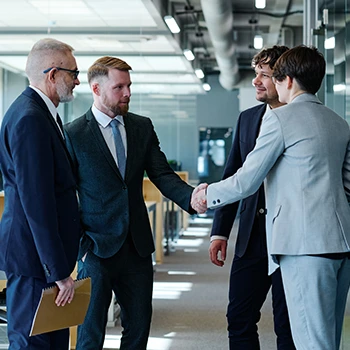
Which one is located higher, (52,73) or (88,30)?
(88,30)

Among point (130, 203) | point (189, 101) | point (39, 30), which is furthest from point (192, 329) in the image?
point (189, 101)

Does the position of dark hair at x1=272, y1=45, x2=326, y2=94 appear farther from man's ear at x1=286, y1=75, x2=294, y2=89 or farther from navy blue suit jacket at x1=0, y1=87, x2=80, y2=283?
navy blue suit jacket at x1=0, y1=87, x2=80, y2=283

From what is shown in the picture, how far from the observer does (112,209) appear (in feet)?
10.6

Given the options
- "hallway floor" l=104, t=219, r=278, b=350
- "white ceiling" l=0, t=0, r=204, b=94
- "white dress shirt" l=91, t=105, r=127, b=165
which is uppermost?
"white ceiling" l=0, t=0, r=204, b=94

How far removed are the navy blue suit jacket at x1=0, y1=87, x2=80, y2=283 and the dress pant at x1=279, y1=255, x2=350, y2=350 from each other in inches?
33.2

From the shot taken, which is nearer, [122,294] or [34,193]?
[34,193]

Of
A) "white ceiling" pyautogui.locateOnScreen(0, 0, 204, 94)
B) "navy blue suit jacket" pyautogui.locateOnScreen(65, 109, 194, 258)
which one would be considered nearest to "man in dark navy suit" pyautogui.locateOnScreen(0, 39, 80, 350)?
"navy blue suit jacket" pyautogui.locateOnScreen(65, 109, 194, 258)

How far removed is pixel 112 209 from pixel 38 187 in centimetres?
57

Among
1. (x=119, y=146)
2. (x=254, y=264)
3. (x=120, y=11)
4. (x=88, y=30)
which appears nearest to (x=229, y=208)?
(x=254, y=264)

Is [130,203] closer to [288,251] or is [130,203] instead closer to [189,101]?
[288,251]

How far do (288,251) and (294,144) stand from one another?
1.26 feet

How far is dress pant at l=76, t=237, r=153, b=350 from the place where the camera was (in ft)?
10.6

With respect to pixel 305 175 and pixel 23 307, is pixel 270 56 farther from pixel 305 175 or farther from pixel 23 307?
pixel 23 307

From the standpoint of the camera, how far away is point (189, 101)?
18828 mm
